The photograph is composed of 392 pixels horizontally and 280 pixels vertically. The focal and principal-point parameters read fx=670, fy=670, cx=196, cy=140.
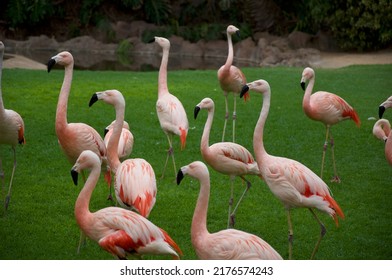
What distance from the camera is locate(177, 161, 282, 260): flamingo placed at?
11.2 ft

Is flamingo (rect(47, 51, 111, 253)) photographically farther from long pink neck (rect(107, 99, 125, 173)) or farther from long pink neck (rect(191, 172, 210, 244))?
long pink neck (rect(191, 172, 210, 244))

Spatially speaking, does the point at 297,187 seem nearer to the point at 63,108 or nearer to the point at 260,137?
the point at 260,137

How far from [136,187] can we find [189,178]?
2.02 metres

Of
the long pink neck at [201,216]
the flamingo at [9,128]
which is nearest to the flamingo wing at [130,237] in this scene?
the long pink neck at [201,216]

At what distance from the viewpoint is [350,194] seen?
586cm

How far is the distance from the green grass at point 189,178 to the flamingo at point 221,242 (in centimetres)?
83

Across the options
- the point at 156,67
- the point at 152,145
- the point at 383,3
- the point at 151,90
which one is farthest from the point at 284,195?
the point at 156,67

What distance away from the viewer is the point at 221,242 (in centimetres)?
349

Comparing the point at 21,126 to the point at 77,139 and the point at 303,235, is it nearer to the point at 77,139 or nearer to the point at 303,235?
the point at 77,139

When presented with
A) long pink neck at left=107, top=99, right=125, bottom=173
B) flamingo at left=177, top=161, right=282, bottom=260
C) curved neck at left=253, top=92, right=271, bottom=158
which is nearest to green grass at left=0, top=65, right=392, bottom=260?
long pink neck at left=107, top=99, right=125, bottom=173

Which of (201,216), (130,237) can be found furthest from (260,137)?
(130,237)

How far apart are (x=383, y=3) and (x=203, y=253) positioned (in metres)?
12.5

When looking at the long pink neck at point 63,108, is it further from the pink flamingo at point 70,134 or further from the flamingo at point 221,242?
the flamingo at point 221,242

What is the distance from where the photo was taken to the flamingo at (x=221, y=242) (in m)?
3.43
